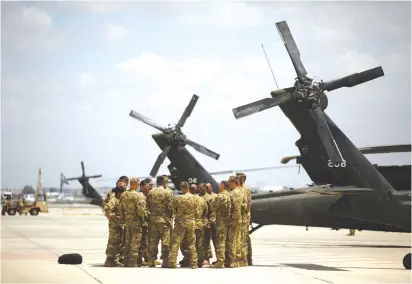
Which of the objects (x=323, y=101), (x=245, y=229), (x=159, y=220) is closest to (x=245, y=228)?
Answer: (x=245, y=229)

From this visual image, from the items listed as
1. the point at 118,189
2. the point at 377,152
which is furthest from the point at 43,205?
the point at 118,189

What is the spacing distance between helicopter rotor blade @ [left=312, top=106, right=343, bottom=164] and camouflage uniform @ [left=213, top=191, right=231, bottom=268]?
248 centimetres

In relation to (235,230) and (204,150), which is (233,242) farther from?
(204,150)

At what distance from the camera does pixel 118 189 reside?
14195 millimetres

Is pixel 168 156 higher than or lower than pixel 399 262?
higher

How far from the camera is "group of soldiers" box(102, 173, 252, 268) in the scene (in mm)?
13719

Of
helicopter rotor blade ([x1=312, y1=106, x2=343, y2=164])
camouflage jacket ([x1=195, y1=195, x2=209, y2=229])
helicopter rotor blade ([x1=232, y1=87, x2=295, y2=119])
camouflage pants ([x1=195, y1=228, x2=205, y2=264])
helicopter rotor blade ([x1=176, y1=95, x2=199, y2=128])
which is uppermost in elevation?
helicopter rotor blade ([x1=176, y1=95, x2=199, y2=128])

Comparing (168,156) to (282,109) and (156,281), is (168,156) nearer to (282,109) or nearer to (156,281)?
(282,109)

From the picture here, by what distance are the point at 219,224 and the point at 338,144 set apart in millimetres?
3479

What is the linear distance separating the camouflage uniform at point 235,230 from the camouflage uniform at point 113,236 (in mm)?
2231

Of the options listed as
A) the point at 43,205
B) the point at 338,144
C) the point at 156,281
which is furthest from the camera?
the point at 43,205

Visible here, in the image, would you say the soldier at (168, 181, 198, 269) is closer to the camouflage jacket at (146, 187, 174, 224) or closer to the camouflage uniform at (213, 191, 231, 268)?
the camouflage jacket at (146, 187, 174, 224)

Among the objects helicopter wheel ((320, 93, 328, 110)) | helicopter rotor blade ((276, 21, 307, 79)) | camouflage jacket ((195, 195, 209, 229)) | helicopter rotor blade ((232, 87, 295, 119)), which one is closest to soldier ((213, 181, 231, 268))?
camouflage jacket ((195, 195, 209, 229))

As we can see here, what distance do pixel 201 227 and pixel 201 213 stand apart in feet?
0.95
